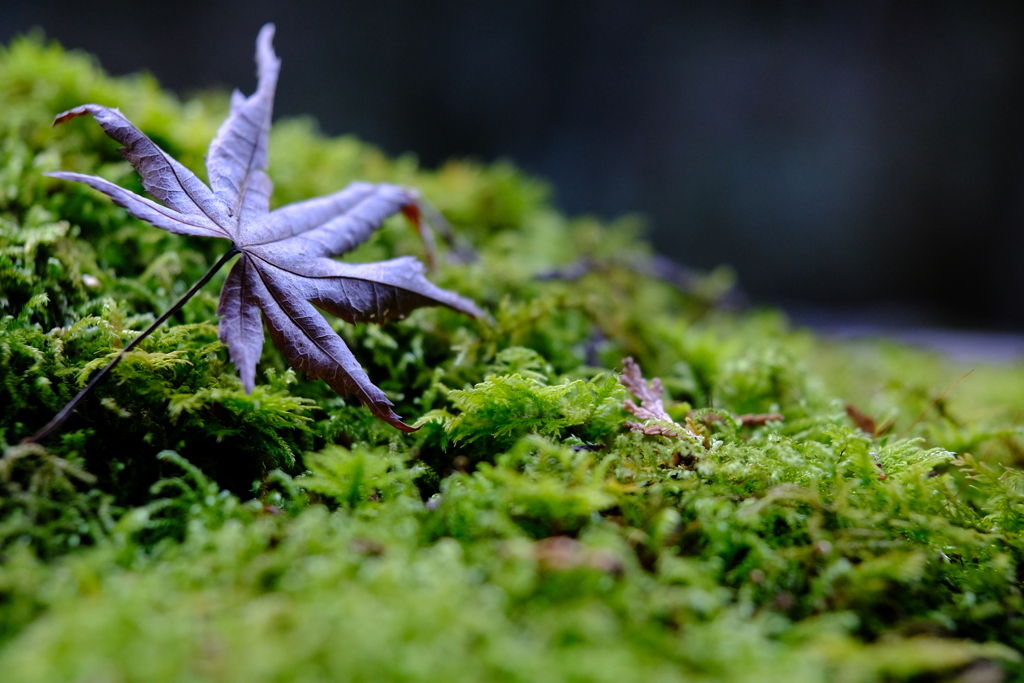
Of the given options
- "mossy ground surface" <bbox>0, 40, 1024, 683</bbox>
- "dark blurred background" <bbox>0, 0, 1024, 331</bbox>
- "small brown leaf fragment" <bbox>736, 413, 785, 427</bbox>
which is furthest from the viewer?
"dark blurred background" <bbox>0, 0, 1024, 331</bbox>

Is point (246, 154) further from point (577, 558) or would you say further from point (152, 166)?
point (577, 558)

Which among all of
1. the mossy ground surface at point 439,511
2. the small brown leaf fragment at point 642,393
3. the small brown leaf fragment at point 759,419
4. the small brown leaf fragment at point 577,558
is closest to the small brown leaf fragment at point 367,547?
the mossy ground surface at point 439,511

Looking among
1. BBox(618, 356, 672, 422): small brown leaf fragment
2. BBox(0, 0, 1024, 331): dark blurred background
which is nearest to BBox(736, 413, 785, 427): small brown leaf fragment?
BBox(618, 356, 672, 422): small brown leaf fragment

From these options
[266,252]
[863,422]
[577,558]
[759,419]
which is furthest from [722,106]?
[577,558]

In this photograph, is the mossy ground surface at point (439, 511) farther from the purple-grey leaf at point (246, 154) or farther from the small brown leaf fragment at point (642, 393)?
the purple-grey leaf at point (246, 154)

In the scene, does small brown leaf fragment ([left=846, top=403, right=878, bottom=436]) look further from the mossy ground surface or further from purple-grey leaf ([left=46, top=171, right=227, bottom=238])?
purple-grey leaf ([left=46, top=171, right=227, bottom=238])
